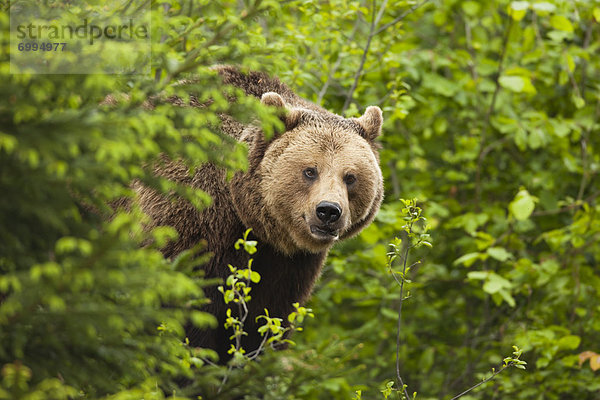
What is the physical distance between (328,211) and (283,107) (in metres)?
0.85

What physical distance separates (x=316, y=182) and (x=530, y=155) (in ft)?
17.4

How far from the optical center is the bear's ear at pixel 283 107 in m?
5.04

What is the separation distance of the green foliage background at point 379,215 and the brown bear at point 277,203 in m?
0.49

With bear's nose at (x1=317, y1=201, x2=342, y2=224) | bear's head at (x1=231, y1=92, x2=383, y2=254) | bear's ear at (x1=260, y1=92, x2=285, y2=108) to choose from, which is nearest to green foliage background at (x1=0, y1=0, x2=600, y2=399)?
bear's ear at (x1=260, y1=92, x2=285, y2=108)

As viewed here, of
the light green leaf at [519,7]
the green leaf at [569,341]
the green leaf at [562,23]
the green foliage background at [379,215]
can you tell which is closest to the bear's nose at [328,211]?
the green foliage background at [379,215]

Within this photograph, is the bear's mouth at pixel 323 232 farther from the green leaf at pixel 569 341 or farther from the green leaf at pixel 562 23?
the green leaf at pixel 562 23

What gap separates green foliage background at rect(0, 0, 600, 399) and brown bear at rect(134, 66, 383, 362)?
0.49m

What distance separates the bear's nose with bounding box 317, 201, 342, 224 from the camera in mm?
4914

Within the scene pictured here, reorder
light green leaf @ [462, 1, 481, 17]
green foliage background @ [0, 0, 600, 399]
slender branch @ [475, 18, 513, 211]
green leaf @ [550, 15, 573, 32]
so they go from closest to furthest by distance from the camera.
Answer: green foliage background @ [0, 0, 600, 399] → green leaf @ [550, 15, 573, 32] → slender branch @ [475, 18, 513, 211] → light green leaf @ [462, 1, 481, 17]

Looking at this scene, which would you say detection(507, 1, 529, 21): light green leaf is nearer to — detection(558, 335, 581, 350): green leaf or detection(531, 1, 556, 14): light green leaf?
detection(531, 1, 556, 14): light green leaf

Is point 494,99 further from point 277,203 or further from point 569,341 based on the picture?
point 277,203

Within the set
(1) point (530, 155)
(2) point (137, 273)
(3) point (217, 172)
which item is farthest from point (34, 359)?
(1) point (530, 155)

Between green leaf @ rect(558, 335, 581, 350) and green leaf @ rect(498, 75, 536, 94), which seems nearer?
green leaf @ rect(558, 335, 581, 350)

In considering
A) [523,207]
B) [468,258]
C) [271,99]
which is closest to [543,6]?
[523,207]
